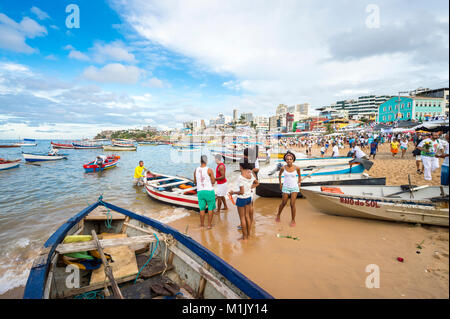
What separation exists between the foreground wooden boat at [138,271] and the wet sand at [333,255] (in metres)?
0.95

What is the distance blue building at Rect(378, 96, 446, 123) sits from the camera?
37094mm

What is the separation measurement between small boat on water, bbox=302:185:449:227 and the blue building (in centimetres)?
3939

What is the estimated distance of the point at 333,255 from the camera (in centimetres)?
464

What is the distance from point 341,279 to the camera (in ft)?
12.4

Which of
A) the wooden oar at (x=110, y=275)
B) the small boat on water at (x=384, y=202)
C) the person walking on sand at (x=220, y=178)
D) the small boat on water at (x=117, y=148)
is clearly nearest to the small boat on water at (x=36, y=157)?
the small boat on water at (x=117, y=148)

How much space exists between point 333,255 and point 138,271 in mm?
4173

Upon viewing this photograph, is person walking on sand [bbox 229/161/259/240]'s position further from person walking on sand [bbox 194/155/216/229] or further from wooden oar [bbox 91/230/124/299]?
wooden oar [bbox 91/230/124/299]

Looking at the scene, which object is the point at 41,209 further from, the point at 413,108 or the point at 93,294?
the point at 413,108

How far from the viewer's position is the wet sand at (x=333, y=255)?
3.37m

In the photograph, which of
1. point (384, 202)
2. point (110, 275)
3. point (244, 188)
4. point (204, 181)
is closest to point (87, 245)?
point (110, 275)

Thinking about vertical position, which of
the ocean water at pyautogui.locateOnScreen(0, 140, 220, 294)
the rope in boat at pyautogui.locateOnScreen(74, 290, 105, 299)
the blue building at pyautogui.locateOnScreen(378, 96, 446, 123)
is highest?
the blue building at pyautogui.locateOnScreen(378, 96, 446, 123)

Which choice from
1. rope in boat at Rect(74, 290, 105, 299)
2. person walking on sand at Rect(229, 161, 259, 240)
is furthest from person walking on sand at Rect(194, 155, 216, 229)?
rope in boat at Rect(74, 290, 105, 299)
